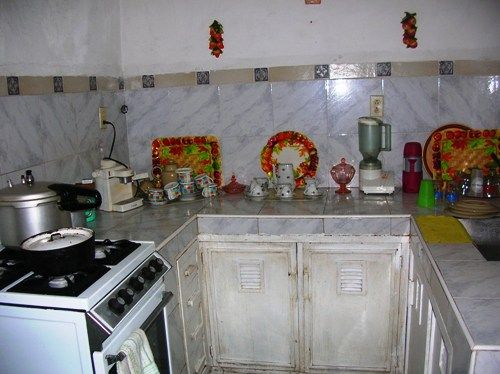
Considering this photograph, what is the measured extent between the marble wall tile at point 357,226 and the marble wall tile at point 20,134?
131cm

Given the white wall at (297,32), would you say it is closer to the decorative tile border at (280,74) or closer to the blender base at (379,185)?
the decorative tile border at (280,74)

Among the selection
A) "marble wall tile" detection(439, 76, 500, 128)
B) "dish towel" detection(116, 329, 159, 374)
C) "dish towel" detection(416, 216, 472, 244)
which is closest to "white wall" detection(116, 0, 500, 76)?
"marble wall tile" detection(439, 76, 500, 128)

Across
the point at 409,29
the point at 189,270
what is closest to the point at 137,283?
the point at 189,270

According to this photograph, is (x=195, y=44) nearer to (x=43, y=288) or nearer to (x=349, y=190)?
(x=349, y=190)

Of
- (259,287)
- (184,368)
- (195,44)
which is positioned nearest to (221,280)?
(259,287)

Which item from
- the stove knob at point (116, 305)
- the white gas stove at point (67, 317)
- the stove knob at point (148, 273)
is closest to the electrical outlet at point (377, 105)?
the stove knob at point (148, 273)

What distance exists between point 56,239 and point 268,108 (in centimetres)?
150

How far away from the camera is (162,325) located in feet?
5.78

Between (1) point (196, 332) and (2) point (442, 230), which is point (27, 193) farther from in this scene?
(2) point (442, 230)

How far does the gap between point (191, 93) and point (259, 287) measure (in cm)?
116

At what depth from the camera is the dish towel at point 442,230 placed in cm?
168

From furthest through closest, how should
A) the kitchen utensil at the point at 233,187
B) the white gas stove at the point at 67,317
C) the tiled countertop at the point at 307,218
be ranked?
the kitchen utensil at the point at 233,187
the tiled countertop at the point at 307,218
the white gas stove at the point at 67,317

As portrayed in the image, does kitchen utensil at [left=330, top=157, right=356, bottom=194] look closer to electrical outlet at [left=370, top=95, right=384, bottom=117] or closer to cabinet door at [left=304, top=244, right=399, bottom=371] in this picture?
electrical outlet at [left=370, top=95, right=384, bottom=117]

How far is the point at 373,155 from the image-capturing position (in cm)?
252
